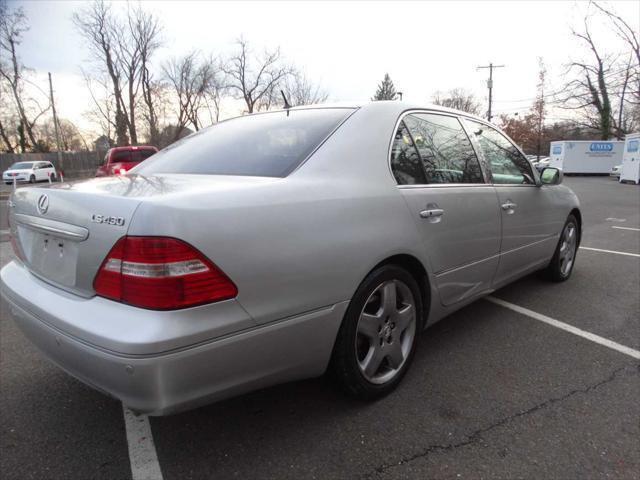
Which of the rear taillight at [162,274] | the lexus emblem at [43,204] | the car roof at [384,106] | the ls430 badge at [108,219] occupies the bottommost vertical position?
the rear taillight at [162,274]

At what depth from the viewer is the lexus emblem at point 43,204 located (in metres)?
1.86

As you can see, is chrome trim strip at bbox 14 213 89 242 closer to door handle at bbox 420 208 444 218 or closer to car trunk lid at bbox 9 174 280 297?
car trunk lid at bbox 9 174 280 297

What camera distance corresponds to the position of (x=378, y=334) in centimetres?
225

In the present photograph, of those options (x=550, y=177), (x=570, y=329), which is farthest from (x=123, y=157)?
(x=570, y=329)

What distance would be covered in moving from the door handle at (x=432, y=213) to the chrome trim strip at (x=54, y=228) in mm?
1644

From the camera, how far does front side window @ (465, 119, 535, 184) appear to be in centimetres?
320

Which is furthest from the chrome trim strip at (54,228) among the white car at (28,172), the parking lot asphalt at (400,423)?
the white car at (28,172)

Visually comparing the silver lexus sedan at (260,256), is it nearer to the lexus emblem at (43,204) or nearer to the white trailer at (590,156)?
the lexus emblem at (43,204)

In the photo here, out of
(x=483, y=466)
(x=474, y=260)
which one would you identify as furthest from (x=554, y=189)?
(x=483, y=466)

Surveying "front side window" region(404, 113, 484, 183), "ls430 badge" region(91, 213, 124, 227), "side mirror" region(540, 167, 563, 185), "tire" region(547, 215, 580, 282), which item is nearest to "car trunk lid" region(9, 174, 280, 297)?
"ls430 badge" region(91, 213, 124, 227)

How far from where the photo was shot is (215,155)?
93.6 inches

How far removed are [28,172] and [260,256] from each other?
30221 millimetres

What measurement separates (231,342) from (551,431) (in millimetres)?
1608

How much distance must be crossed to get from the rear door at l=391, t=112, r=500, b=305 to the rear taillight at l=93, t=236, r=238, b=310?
123 centimetres
